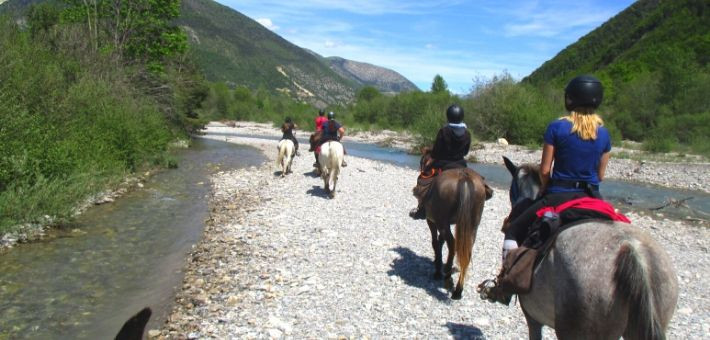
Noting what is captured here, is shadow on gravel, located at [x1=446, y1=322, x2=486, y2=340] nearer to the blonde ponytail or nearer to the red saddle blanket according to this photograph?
the red saddle blanket

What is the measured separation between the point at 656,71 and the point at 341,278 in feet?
192

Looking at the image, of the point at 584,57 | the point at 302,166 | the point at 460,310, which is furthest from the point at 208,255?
the point at 584,57

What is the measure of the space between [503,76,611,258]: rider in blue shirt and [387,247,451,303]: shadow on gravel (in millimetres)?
3149

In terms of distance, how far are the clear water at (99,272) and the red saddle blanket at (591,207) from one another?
527cm

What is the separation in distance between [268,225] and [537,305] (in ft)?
27.4

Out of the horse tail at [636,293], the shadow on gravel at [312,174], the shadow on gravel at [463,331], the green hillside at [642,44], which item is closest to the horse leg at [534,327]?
the horse tail at [636,293]

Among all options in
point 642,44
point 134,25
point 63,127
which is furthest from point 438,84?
point 63,127

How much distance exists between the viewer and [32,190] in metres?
10.1

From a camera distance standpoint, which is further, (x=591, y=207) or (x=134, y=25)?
(x=134, y=25)

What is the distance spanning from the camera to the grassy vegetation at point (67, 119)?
9.98 m

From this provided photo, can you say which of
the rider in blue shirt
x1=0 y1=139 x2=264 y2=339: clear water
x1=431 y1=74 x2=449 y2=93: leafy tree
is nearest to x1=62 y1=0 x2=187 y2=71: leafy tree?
x1=0 y1=139 x2=264 y2=339: clear water

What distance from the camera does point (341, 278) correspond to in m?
7.62

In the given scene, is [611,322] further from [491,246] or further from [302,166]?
[302,166]

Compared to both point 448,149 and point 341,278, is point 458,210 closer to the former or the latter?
point 448,149
